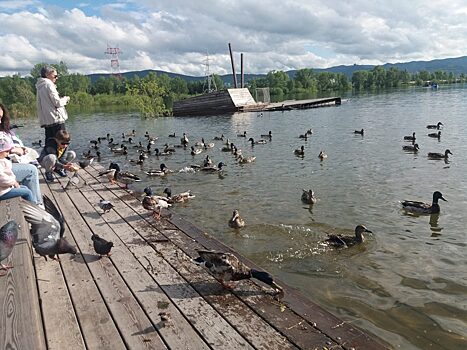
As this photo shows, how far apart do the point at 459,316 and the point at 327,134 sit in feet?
79.5

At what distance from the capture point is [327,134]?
97.2 feet

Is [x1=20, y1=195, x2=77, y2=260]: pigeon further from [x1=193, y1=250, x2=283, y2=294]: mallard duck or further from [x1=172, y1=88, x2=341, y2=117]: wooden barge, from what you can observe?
[x1=172, y1=88, x2=341, y2=117]: wooden barge

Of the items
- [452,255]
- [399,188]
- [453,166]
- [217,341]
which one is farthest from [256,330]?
[453,166]

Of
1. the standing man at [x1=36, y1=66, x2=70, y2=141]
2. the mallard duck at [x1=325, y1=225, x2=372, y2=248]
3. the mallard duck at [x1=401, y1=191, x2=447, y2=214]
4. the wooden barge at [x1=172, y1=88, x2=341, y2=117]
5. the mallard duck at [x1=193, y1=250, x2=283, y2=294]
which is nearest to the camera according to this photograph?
the mallard duck at [x1=193, y1=250, x2=283, y2=294]

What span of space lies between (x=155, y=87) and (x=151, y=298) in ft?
165

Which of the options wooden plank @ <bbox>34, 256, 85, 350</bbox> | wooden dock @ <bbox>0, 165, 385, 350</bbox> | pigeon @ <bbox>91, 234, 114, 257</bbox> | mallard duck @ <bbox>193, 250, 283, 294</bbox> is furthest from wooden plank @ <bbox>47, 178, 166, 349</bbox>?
mallard duck @ <bbox>193, 250, 283, 294</bbox>

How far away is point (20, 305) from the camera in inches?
131

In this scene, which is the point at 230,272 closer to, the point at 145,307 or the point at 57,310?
the point at 145,307

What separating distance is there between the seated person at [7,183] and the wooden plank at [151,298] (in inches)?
67.3

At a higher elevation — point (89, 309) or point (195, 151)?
point (89, 309)

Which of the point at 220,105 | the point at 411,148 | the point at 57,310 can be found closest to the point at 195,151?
the point at 411,148

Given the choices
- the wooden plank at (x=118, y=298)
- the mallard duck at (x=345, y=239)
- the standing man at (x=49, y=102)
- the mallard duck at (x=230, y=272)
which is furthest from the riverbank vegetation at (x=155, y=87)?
the mallard duck at (x=230, y=272)

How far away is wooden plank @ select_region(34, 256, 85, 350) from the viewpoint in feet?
13.6

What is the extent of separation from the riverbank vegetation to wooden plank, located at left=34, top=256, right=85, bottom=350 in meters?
Result: 48.8
